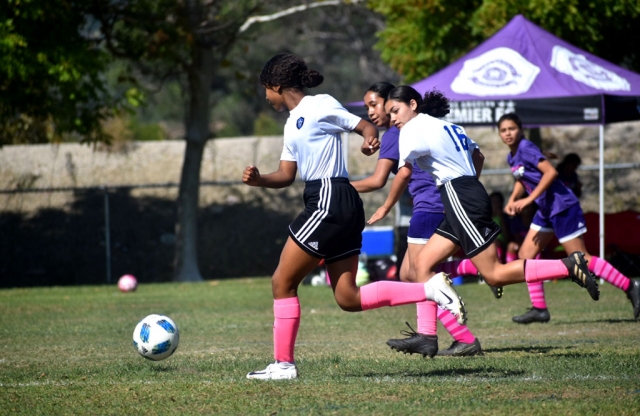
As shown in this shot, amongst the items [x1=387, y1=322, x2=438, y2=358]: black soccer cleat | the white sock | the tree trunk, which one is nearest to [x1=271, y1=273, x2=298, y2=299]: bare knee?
the white sock

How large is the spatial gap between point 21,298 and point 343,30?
27.7 metres

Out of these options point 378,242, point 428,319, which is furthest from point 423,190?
point 378,242

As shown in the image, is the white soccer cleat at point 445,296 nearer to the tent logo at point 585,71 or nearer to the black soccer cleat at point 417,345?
the black soccer cleat at point 417,345

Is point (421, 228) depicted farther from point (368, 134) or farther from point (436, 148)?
point (368, 134)

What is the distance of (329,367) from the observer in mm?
6121

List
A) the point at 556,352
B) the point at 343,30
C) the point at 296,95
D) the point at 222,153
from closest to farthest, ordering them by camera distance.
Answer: the point at 296,95, the point at 556,352, the point at 222,153, the point at 343,30

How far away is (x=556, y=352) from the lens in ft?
22.2

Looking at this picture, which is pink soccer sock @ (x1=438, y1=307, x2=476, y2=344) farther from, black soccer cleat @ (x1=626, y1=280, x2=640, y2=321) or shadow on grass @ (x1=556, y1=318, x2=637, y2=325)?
shadow on grass @ (x1=556, y1=318, x2=637, y2=325)

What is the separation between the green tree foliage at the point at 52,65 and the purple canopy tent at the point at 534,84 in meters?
5.99

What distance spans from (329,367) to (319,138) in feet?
5.41

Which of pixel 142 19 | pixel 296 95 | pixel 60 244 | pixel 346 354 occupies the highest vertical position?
pixel 142 19

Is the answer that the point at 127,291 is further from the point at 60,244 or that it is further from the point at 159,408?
the point at 159,408

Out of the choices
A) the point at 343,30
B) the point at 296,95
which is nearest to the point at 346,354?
A: the point at 296,95

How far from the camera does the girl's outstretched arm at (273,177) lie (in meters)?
5.30
